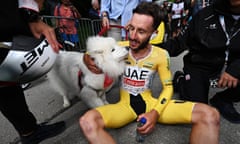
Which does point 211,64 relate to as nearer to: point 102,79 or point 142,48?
point 142,48

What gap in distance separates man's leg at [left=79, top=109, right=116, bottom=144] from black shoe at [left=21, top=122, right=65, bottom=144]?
0.58m

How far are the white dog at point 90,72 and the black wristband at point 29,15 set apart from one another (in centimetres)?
56

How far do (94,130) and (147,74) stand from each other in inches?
24.8

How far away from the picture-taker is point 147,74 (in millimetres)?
1636

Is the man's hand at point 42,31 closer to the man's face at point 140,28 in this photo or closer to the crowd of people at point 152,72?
the crowd of people at point 152,72

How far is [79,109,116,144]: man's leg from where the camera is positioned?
1270 millimetres

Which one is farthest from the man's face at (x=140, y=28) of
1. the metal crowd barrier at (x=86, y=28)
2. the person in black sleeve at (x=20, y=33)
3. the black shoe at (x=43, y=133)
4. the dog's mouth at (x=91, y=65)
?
the metal crowd barrier at (x=86, y=28)

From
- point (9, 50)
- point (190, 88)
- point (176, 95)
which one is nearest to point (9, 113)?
point (9, 50)

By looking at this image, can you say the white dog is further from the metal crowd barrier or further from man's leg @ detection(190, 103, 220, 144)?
the metal crowd barrier

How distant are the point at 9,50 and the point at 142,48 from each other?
3.08 feet

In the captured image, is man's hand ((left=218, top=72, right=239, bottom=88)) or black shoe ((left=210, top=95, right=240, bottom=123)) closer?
man's hand ((left=218, top=72, right=239, bottom=88))

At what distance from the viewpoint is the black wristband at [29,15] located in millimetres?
1191

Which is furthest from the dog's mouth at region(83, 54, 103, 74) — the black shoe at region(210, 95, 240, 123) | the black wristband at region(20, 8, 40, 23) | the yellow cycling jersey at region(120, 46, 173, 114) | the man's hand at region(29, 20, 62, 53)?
the black shoe at region(210, 95, 240, 123)

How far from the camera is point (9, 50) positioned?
107 cm
